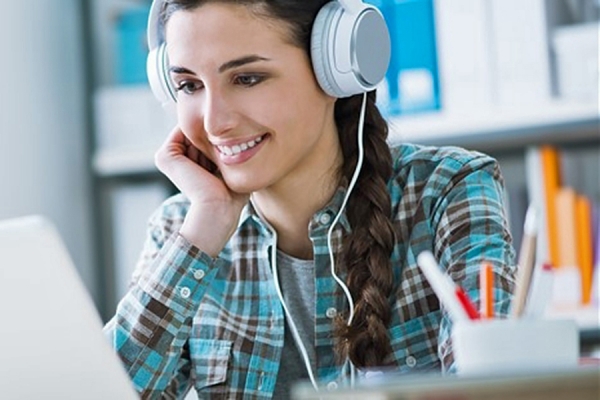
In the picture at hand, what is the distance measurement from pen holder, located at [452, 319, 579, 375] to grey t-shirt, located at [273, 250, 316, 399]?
716 millimetres

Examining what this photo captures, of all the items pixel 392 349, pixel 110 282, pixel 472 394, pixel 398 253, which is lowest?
pixel 110 282

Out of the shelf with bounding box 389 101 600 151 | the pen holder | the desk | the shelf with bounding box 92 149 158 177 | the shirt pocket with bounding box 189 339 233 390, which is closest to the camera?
the desk

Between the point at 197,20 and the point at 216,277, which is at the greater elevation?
the point at 197,20

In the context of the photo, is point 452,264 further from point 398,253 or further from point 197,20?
point 197,20

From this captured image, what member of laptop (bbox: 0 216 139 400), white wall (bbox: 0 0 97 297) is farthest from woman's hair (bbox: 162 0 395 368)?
white wall (bbox: 0 0 97 297)

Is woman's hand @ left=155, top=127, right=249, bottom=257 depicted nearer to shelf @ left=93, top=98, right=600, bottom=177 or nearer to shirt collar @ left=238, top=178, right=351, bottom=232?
shirt collar @ left=238, top=178, right=351, bottom=232

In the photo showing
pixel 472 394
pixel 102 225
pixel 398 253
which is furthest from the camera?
pixel 102 225

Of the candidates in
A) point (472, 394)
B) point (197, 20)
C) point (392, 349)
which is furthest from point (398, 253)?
point (472, 394)

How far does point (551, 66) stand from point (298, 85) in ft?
3.72

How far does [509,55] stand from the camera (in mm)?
2518

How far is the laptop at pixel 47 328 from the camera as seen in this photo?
934 mm

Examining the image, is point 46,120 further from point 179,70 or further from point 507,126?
point 179,70

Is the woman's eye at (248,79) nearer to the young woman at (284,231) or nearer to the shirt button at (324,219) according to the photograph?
Result: the young woman at (284,231)

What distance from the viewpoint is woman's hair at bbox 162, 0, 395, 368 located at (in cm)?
150
